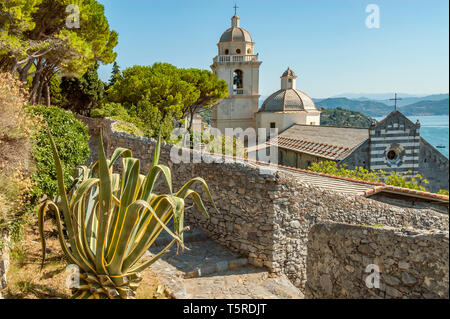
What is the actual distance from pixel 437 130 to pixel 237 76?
23.8 m

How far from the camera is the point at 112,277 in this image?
11.6 ft

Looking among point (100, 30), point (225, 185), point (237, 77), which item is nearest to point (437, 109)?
point (225, 185)

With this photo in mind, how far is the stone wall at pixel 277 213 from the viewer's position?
5.53 meters

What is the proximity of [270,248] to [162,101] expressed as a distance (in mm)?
11332

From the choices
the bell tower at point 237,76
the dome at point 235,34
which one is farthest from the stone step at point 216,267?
the dome at point 235,34

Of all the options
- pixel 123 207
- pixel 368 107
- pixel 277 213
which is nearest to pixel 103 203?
pixel 123 207

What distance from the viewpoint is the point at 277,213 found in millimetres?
5523

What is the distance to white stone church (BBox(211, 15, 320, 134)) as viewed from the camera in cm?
2431

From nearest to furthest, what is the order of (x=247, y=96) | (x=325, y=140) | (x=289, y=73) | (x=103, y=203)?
(x=103, y=203) → (x=325, y=140) → (x=247, y=96) → (x=289, y=73)

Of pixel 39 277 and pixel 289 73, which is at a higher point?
pixel 289 73

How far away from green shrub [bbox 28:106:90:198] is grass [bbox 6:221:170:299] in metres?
0.82

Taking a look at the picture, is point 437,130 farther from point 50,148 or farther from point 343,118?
point 343,118

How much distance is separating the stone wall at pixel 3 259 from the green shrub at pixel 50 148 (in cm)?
76

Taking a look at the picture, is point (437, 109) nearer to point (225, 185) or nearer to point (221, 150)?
point (225, 185)
